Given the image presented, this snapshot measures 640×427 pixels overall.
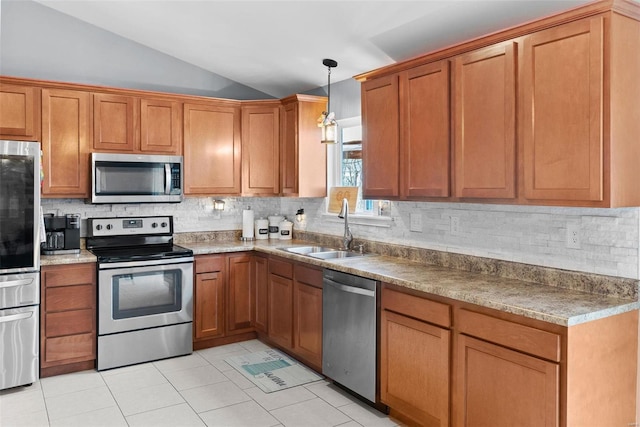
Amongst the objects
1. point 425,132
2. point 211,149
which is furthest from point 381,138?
point 211,149

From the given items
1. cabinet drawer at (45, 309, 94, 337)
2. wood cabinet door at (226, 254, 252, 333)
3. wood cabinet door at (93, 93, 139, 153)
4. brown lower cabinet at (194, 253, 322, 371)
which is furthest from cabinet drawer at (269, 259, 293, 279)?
wood cabinet door at (93, 93, 139, 153)

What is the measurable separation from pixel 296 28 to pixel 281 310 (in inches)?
88.2

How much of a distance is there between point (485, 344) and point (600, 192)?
87 cm

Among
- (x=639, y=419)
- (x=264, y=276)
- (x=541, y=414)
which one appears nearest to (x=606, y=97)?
(x=541, y=414)

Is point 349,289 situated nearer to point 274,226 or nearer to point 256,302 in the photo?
point 256,302

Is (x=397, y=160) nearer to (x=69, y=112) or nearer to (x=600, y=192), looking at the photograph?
(x=600, y=192)

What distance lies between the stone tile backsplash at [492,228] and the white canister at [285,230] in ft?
0.58

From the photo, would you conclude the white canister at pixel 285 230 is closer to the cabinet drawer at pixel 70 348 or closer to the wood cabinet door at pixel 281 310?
the wood cabinet door at pixel 281 310

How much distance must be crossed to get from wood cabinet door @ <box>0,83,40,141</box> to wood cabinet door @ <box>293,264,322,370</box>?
7.70 feet

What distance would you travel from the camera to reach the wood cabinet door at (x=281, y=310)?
399cm

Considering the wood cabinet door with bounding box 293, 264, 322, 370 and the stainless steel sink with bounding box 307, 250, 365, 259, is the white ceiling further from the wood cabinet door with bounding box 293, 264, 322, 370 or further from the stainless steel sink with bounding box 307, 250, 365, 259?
the wood cabinet door with bounding box 293, 264, 322, 370

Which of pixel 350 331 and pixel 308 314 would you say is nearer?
pixel 350 331

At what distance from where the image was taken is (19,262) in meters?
3.45

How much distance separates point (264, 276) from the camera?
14.4 ft
